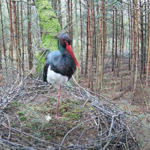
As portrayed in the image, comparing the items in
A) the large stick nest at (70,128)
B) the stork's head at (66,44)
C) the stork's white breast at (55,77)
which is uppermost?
the stork's head at (66,44)

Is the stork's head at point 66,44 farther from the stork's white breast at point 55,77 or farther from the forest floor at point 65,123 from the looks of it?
the forest floor at point 65,123

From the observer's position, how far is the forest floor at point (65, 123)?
2664 mm

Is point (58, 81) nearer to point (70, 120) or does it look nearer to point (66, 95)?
point (70, 120)

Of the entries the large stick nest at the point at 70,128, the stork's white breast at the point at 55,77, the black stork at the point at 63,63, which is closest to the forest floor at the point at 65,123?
the large stick nest at the point at 70,128

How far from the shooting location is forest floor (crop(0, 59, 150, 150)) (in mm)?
2664

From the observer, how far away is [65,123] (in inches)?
131

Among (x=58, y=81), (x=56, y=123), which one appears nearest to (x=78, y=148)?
(x=56, y=123)

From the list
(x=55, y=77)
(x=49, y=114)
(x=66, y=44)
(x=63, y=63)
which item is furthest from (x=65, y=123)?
(x=66, y=44)

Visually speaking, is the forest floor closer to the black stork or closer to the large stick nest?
the large stick nest

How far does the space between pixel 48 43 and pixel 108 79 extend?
661 cm

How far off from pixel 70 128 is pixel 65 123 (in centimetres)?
14

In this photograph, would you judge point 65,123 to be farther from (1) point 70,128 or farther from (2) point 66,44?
(2) point 66,44

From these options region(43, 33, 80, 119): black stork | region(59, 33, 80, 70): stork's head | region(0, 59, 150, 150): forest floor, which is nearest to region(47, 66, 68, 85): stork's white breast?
region(43, 33, 80, 119): black stork

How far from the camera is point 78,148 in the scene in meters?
2.52
